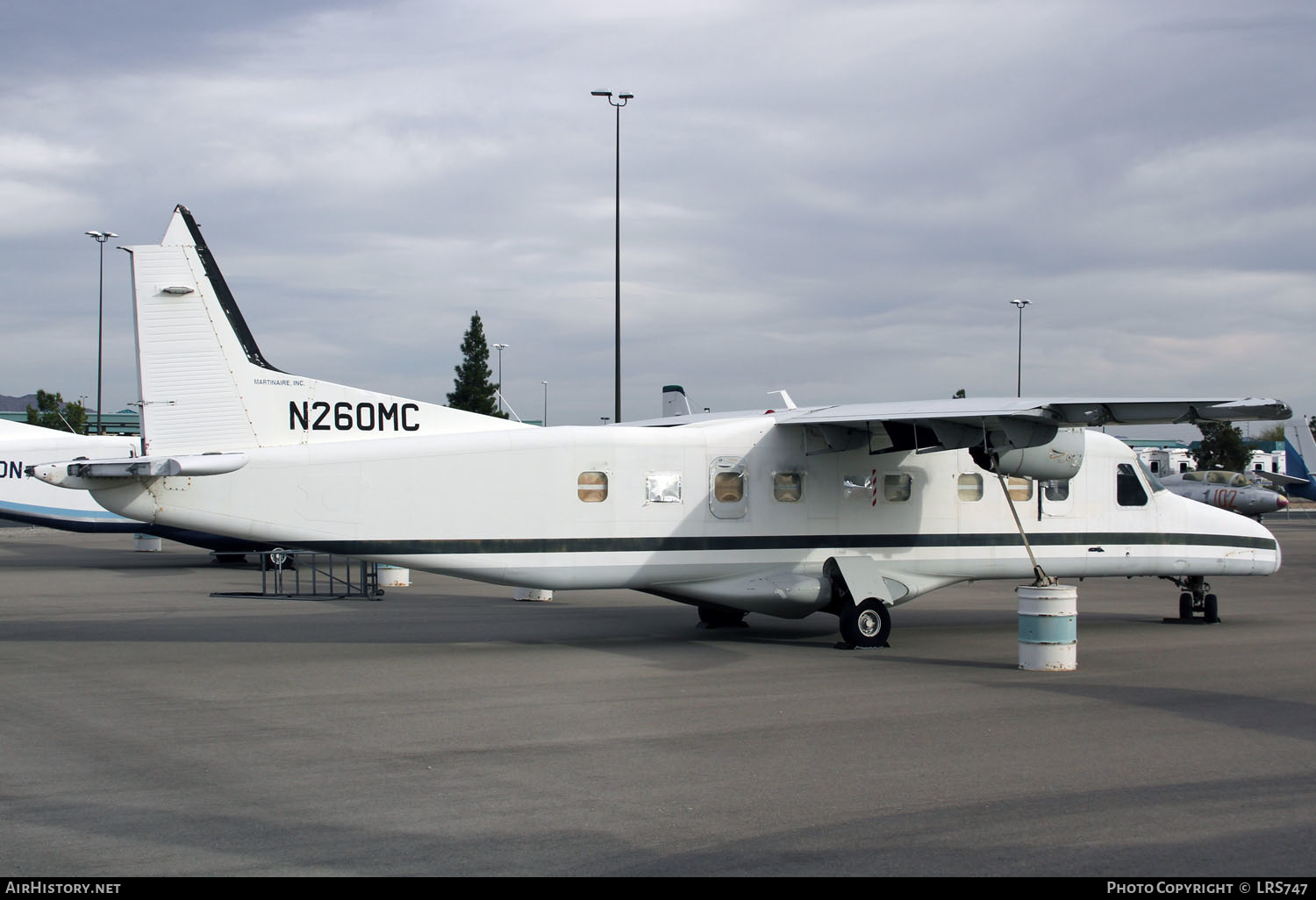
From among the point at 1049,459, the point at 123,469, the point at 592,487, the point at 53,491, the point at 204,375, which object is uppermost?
the point at 204,375

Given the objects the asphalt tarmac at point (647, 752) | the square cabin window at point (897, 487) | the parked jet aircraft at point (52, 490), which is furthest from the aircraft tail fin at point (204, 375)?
the parked jet aircraft at point (52, 490)

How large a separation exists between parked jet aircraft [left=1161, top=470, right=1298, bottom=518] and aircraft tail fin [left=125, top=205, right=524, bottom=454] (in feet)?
134

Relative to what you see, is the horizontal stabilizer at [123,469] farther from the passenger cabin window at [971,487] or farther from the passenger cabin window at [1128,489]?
the passenger cabin window at [1128,489]

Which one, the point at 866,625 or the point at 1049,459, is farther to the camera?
the point at 1049,459

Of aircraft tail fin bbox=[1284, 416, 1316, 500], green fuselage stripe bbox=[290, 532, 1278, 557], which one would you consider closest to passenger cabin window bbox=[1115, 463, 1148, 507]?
green fuselage stripe bbox=[290, 532, 1278, 557]

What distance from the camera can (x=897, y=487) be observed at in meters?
15.4

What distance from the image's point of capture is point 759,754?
8516 millimetres

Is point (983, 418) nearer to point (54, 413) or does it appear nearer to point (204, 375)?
point (204, 375)

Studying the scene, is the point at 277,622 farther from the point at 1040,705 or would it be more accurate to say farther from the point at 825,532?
the point at 1040,705

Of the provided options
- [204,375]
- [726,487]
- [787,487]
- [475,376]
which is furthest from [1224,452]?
[204,375]

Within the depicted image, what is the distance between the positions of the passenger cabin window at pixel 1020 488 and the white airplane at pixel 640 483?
26mm

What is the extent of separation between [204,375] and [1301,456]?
140ft

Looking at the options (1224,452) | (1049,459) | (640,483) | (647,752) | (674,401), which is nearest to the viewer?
(647,752)
